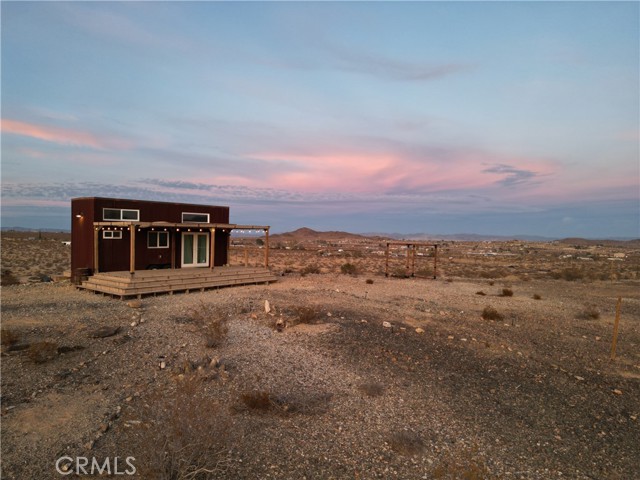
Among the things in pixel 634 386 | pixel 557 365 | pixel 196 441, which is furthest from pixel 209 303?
pixel 634 386

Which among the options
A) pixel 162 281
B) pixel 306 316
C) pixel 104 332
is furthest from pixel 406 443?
pixel 162 281

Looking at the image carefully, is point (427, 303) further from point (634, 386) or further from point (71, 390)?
point (71, 390)

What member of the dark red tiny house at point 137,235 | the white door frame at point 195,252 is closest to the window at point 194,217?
the dark red tiny house at point 137,235

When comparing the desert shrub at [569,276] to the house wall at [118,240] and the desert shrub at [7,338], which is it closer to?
the house wall at [118,240]

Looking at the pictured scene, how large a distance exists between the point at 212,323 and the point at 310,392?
3791 mm

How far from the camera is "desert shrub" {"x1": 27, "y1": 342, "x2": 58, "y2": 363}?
7734 millimetres

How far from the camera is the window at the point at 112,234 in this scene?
54.9ft

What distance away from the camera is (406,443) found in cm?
562

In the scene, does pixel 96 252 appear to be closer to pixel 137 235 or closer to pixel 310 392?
pixel 137 235

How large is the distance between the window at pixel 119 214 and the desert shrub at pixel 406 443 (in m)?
15.5

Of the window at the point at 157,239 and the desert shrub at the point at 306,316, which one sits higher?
the window at the point at 157,239

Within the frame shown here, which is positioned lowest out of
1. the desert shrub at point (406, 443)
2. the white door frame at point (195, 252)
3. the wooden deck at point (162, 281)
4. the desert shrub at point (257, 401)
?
the desert shrub at point (406, 443)

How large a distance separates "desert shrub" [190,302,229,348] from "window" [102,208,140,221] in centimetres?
674

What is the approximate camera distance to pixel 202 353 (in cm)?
863
